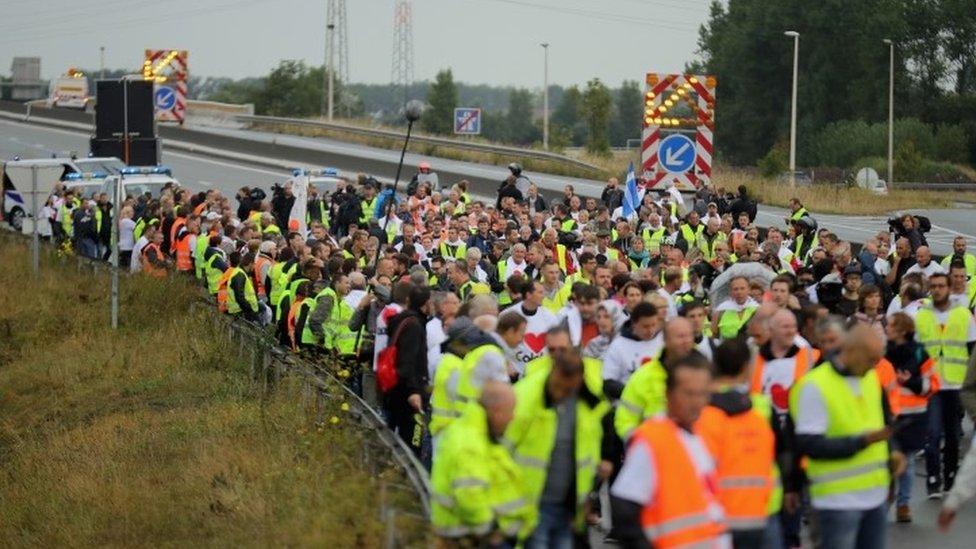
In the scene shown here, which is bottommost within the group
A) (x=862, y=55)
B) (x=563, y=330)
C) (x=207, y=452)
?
(x=207, y=452)

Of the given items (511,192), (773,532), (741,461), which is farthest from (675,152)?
(741,461)

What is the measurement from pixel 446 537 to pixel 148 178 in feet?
103

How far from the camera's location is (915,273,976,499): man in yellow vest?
615 inches

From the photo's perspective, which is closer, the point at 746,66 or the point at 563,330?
the point at 563,330

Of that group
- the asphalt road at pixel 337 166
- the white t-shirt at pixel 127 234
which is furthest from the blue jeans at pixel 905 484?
the white t-shirt at pixel 127 234

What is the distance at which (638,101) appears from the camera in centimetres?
18988

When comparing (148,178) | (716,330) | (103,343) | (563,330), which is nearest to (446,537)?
(563,330)

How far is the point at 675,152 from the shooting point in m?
24.8

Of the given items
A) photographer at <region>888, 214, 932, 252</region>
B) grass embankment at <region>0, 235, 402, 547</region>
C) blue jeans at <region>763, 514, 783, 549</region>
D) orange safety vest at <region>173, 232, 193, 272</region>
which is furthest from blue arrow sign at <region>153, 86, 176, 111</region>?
blue jeans at <region>763, 514, 783, 549</region>

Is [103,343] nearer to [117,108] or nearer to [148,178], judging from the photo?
[148,178]

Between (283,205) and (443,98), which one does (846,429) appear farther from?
(443,98)

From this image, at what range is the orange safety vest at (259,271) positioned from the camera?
2353 centimetres

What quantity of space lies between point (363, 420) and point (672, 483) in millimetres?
7011

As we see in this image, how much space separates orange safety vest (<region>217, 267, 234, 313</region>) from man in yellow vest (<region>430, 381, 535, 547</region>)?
45.5 feet
